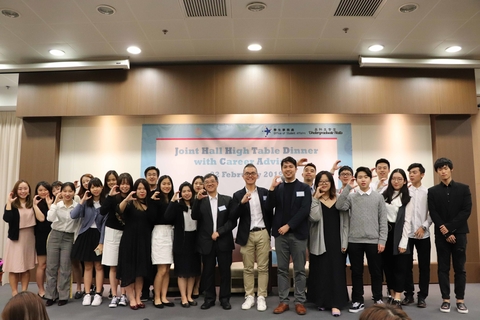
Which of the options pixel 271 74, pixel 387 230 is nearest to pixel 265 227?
pixel 387 230

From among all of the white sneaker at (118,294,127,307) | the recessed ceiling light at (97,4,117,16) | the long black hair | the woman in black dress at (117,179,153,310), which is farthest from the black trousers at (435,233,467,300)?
the recessed ceiling light at (97,4,117,16)

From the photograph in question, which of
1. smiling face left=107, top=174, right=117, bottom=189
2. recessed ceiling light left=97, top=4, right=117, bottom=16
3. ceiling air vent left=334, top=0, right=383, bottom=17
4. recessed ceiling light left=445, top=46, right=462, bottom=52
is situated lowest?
Result: smiling face left=107, top=174, right=117, bottom=189

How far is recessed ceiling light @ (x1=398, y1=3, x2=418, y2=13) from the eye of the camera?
4.14 m

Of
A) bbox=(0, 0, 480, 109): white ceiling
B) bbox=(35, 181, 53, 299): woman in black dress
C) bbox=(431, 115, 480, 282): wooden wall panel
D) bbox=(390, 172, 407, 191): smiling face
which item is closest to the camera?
bbox=(390, 172, 407, 191): smiling face

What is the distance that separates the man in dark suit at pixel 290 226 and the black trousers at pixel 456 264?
152cm

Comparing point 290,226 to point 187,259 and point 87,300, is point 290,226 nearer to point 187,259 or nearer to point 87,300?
point 187,259

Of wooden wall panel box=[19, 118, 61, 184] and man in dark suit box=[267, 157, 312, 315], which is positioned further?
wooden wall panel box=[19, 118, 61, 184]

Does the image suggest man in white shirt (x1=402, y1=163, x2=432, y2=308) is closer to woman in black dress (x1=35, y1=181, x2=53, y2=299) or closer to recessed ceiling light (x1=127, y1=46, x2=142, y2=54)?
recessed ceiling light (x1=127, y1=46, x2=142, y2=54)

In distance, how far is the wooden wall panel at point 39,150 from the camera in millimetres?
5781

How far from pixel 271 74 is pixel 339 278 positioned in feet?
10.6

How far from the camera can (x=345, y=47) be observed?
17.3 feet

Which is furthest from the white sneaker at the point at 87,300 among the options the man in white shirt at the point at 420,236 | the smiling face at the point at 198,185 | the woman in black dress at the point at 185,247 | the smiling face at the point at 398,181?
the smiling face at the point at 398,181

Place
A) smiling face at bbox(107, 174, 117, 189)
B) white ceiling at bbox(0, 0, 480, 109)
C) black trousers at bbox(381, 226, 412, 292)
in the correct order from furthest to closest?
smiling face at bbox(107, 174, 117, 189) → white ceiling at bbox(0, 0, 480, 109) → black trousers at bbox(381, 226, 412, 292)

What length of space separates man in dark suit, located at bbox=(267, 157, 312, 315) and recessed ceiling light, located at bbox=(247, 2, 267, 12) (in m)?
1.79
